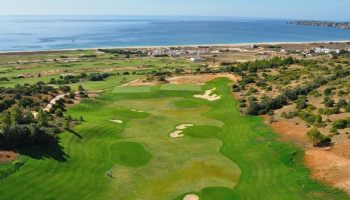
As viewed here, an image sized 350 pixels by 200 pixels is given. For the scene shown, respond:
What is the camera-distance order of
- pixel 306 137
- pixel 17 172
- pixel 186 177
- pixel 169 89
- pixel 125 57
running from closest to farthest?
pixel 17 172, pixel 186 177, pixel 306 137, pixel 169 89, pixel 125 57

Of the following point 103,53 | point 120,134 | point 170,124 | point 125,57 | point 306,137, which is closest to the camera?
point 306,137

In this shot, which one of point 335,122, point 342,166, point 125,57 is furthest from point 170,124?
point 125,57

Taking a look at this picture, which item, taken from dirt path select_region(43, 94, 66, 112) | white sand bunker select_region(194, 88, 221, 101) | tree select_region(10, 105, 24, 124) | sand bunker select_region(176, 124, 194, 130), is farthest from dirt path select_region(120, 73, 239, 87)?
tree select_region(10, 105, 24, 124)

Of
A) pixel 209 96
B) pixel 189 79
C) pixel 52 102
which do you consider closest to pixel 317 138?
pixel 209 96

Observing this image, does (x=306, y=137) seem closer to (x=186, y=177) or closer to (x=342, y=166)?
(x=342, y=166)

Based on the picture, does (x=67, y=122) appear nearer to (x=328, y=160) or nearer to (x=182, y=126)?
(x=182, y=126)

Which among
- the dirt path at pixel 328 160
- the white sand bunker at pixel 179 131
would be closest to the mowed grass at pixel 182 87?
Result: the white sand bunker at pixel 179 131
